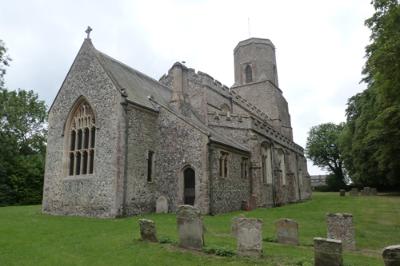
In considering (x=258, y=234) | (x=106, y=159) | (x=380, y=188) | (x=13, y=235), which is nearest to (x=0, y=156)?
(x=106, y=159)

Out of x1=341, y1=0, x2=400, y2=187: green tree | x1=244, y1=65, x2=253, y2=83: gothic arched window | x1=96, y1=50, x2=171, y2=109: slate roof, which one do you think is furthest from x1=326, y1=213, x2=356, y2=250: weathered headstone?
x1=244, y1=65, x2=253, y2=83: gothic arched window

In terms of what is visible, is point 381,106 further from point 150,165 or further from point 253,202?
point 150,165

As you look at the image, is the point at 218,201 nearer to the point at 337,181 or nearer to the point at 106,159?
the point at 106,159

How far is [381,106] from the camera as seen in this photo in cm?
1953

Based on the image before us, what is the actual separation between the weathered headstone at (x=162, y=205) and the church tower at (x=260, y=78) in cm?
2139

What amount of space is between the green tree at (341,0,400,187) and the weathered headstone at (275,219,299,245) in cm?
591

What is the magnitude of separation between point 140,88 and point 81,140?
16.4ft

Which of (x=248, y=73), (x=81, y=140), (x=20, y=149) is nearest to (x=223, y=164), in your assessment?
(x=81, y=140)

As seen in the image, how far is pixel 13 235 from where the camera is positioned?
10938 millimetres

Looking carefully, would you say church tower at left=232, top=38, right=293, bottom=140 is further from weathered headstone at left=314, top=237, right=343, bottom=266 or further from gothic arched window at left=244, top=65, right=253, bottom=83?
weathered headstone at left=314, top=237, right=343, bottom=266

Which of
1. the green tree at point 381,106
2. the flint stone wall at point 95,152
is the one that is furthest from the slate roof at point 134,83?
the green tree at point 381,106

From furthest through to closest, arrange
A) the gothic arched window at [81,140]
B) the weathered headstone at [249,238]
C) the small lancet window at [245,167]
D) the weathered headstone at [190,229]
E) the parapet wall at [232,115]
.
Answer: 1. the parapet wall at [232,115]
2. the small lancet window at [245,167]
3. the gothic arched window at [81,140]
4. the weathered headstone at [190,229]
5. the weathered headstone at [249,238]

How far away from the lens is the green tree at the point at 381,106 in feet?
35.5

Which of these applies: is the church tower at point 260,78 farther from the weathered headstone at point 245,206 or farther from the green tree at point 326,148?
the green tree at point 326,148
